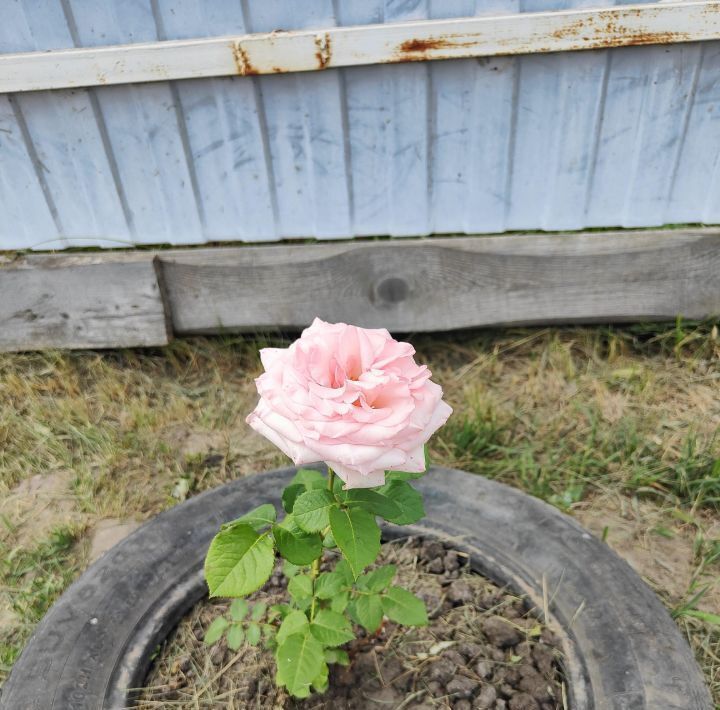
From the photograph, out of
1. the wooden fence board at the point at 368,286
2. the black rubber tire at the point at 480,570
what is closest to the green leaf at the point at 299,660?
the black rubber tire at the point at 480,570

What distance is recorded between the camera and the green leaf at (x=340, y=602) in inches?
49.1

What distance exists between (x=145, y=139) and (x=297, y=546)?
183 centimetres

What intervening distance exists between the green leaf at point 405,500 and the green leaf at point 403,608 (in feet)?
0.66

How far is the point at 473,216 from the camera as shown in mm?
2521

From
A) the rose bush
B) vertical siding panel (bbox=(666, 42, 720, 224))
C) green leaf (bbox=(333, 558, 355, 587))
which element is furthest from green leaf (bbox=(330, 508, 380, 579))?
vertical siding panel (bbox=(666, 42, 720, 224))

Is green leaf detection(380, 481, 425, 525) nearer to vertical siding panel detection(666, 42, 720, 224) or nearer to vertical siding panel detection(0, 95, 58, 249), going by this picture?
vertical siding panel detection(666, 42, 720, 224)

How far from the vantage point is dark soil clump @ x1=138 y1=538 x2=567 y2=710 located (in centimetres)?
132

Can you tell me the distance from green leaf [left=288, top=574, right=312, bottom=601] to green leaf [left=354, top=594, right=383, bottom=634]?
97mm

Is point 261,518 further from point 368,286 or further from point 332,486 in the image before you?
point 368,286

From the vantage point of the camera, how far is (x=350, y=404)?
87 cm

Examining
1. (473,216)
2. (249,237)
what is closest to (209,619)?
(249,237)

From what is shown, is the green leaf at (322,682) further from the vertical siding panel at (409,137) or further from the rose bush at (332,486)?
the vertical siding panel at (409,137)

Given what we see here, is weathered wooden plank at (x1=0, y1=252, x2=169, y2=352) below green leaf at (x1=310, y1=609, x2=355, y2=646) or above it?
below

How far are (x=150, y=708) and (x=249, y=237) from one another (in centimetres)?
174
